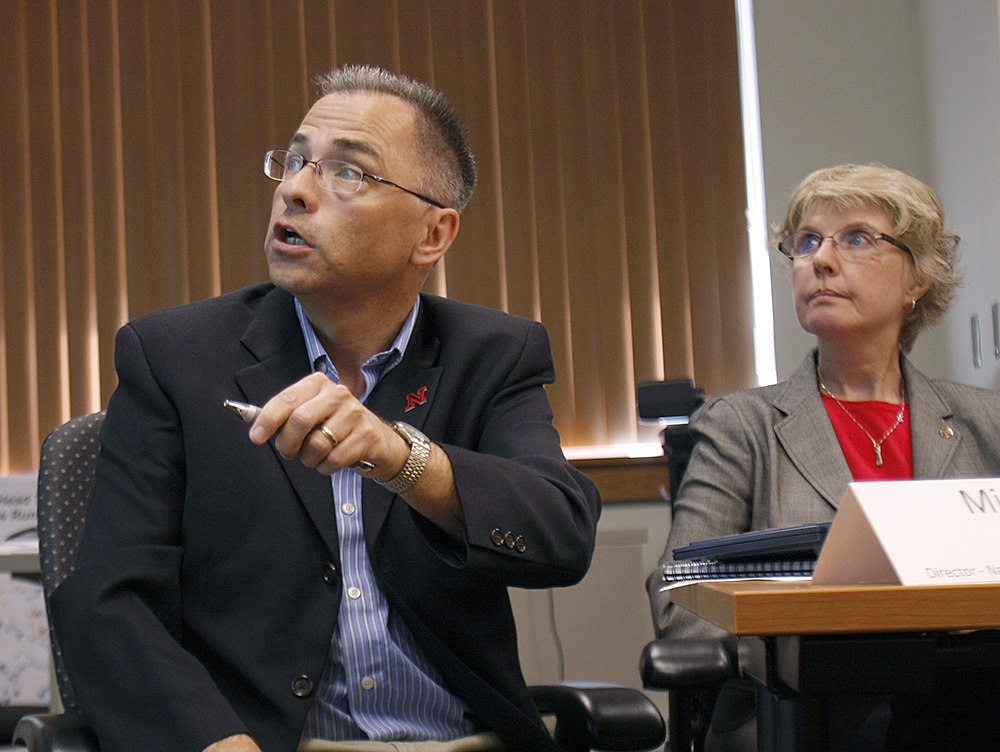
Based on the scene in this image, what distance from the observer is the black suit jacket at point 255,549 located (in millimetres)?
1139

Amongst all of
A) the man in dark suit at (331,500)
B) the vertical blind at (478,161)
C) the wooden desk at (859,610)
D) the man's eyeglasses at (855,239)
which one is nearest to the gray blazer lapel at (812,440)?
the man's eyeglasses at (855,239)

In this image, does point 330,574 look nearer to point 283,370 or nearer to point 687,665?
point 283,370

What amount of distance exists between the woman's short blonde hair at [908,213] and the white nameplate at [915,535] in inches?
48.7

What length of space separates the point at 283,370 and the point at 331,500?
201 mm

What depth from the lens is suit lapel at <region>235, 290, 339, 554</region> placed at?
1.27 m

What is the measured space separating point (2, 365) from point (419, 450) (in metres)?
2.90

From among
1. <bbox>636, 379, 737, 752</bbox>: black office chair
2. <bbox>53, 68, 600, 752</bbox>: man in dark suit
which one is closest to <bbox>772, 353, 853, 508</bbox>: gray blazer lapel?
<bbox>636, 379, 737, 752</bbox>: black office chair

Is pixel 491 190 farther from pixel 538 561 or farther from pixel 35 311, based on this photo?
pixel 538 561

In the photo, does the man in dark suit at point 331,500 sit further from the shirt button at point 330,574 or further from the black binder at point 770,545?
the black binder at point 770,545

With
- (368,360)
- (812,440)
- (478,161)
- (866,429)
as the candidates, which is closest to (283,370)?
(368,360)

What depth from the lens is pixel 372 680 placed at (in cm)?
126

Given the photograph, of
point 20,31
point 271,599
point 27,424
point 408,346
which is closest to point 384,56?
point 20,31

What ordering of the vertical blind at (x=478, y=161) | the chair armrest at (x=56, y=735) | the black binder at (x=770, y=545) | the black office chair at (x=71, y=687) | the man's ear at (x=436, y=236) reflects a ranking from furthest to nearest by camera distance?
the vertical blind at (x=478, y=161)
the man's ear at (x=436, y=236)
the black office chair at (x=71, y=687)
the chair armrest at (x=56, y=735)
the black binder at (x=770, y=545)

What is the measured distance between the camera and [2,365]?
348cm
